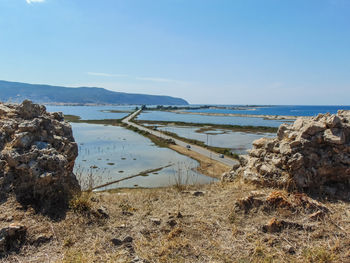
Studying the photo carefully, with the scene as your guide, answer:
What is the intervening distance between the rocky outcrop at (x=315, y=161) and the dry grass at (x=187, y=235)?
0.71m

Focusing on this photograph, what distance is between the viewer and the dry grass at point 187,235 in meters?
4.27

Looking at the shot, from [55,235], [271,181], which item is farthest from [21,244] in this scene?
[271,181]

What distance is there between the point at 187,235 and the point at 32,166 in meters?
3.93

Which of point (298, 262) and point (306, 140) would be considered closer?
point (298, 262)

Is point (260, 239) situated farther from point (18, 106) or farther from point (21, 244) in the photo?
point (18, 106)

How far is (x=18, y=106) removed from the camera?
766 centimetres

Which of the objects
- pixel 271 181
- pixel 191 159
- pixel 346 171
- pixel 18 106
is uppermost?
pixel 18 106

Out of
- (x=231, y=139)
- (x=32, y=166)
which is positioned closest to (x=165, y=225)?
(x=32, y=166)

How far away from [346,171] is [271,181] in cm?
197

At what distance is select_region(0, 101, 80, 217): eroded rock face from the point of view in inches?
217

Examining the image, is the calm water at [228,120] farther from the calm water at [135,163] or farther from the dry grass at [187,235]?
the dry grass at [187,235]

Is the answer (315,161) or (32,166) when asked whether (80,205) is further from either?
(315,161)

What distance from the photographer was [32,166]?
5.62m

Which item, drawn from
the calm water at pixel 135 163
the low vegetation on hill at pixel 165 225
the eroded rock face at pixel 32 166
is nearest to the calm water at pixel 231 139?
the calm water at pixel 135 163
